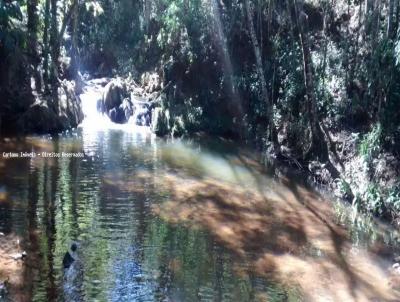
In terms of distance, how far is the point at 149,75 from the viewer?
25.7m

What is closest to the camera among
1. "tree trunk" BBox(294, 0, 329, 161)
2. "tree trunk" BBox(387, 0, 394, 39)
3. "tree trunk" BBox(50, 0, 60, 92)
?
"tree trunk" BBox(387, 0, 394, 39)

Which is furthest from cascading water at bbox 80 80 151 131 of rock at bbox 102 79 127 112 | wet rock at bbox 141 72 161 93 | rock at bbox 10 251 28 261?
rock at bbox 10 251 28 261

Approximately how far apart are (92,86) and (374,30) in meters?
16.2

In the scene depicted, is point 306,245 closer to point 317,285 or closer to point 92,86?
point 317,285

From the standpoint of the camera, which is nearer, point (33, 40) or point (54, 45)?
point (33, 40)

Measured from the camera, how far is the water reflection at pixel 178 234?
7672mm

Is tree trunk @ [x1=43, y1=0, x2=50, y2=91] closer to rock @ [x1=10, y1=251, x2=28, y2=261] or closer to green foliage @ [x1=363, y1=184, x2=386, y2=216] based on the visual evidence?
rock @ [x1=10, y1=251, x2=28, y2=261]

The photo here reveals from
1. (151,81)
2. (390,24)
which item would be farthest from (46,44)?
(390,24)

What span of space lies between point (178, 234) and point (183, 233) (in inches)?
4.8

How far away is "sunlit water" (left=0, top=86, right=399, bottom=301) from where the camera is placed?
25.3 ft

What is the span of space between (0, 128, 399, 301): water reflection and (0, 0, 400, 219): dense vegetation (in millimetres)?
1630

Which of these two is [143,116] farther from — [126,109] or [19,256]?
[19,256]

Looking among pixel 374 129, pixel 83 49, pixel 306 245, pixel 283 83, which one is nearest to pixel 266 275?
pixel 306 245

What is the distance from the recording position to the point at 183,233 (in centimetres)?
975
